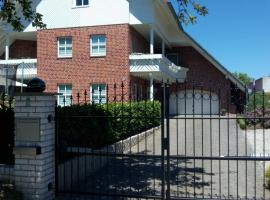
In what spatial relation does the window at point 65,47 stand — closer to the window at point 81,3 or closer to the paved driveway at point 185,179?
the window at point 81,3

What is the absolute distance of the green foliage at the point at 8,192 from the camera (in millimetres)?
6527

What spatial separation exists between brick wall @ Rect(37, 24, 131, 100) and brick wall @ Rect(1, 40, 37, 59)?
150 inches

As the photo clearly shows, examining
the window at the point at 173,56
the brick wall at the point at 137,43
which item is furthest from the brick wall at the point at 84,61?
the window at the point at 173,56

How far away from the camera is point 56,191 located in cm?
725

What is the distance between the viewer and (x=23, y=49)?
95.3 ft

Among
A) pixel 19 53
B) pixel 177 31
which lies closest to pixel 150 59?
pixel 177 31

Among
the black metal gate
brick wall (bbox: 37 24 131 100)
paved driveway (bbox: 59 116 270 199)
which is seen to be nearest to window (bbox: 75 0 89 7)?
brick wall (bbox: 37 24 131 100)

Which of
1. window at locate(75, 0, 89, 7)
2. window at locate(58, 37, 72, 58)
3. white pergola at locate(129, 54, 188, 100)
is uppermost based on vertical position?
window at locate(75, 0, 89, 7)

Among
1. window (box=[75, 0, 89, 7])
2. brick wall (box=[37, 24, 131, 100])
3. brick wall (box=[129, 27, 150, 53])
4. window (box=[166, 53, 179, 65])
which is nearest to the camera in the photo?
brick wall (box=[37, 24, 131, 100])

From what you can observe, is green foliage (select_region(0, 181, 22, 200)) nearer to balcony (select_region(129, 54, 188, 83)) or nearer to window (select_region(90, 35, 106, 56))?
balcony (select_region(129, 54, 188, 83))

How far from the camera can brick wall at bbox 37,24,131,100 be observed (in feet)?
78.8

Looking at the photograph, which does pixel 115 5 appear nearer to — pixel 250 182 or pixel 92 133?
pixel 92 133

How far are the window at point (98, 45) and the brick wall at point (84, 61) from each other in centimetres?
26

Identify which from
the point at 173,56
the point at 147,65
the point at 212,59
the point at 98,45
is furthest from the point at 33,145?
the point at 173,56
